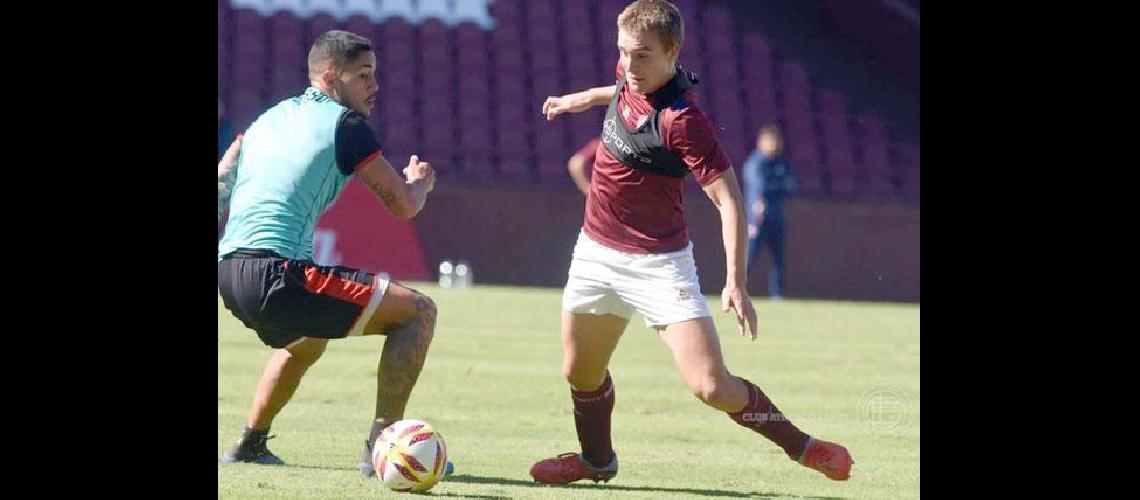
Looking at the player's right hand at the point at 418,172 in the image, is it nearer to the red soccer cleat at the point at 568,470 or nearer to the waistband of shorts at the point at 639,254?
the waistband of shorts at the point at 639,254

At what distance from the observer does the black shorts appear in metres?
7.41

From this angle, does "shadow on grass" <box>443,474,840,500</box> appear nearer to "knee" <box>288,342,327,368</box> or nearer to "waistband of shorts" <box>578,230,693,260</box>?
"knee" <box>288,342,327,368</box>

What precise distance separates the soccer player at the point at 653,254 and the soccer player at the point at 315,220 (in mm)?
751

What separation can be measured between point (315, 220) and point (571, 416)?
303 cm

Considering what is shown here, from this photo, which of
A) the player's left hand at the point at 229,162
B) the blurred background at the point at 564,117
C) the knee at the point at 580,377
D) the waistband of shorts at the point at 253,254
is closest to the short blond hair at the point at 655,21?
the knee at the point at 580,377

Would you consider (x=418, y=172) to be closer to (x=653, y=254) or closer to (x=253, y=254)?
(x=253, y=254)

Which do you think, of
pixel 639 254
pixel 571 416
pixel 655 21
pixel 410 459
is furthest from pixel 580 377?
pixel 571 416

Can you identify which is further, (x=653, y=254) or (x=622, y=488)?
(x=622, y=488)

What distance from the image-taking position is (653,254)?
7680 mm
